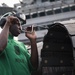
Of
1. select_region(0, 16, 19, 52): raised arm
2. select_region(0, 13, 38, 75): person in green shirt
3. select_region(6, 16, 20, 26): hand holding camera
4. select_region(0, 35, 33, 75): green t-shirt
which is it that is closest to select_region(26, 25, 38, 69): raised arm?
select_region(0, 13, 38, 75): person in green shirt

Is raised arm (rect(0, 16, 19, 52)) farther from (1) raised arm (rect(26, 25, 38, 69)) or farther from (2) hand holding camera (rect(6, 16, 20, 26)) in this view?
(1) raised arm (rect(26, 25, 38, 69))

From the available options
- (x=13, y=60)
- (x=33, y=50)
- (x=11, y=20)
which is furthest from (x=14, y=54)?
(x=11, y=20)

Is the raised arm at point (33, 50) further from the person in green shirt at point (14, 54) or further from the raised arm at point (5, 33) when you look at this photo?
the raised arm at point (5, 33)

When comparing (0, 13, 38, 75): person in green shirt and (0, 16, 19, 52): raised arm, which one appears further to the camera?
(0, 13, 38, 75): person in green shirt

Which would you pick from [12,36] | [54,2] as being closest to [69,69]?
[12,36]

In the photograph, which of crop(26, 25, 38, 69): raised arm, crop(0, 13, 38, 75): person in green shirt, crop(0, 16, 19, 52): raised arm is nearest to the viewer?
crop(0, 16, 19, 52): raised arm

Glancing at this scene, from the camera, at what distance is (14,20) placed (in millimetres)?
4434

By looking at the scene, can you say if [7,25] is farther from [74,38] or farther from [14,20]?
[74,38]

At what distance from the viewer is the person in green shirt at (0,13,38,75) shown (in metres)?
4.28

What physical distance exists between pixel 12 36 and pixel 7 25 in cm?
41

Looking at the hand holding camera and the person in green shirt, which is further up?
the hand holding camera

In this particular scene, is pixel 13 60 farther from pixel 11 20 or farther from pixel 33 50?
pixel 11 20

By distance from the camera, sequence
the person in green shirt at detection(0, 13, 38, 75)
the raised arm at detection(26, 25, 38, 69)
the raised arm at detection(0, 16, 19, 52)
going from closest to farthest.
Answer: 1. the raised arm at detection(0, 16, 19, 52)
2. the person in green shirt at detection(0, 13, 38, 75)
3. the raised arm at detection(26, 25, 38, 69)

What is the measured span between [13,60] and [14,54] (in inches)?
4.2
